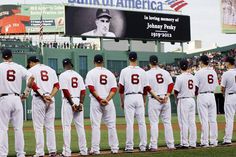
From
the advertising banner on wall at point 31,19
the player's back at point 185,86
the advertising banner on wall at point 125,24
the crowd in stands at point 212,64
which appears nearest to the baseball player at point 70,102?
the player's back at point 185,86

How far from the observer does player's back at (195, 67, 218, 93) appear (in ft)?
46.4

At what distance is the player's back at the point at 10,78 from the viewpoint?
11.1 m

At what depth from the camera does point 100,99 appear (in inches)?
494

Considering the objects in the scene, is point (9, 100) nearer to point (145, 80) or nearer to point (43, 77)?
point (43, 77)

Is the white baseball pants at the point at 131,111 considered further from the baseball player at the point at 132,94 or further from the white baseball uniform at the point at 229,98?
the white baseball uniform at the point at 229,98

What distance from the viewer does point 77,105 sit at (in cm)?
1242

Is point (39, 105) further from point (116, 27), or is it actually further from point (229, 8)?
point (229, 8)

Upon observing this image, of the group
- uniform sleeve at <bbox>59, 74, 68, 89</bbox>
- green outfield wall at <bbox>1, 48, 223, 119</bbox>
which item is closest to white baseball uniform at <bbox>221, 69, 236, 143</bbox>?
uniform sleeve at <bbox>59, 74, 68, 89</bbox>

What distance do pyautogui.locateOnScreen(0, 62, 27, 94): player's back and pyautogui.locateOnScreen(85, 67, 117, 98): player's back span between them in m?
1.80

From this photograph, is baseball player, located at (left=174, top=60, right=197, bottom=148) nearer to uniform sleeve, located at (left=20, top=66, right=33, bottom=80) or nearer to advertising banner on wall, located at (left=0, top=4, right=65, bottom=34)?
uniform sleeve, located at (left=20, top=66, right=33, bottom=80)

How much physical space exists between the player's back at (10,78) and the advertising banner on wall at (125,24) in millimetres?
33663

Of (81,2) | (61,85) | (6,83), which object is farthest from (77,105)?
(81,2)

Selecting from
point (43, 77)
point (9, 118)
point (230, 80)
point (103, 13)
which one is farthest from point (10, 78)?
point (103, 13)

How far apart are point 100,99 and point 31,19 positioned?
175 feet
